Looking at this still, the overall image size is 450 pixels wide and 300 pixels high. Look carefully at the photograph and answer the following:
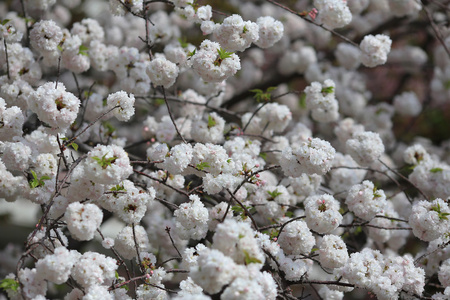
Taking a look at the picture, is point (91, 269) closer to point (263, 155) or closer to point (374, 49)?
point (263, 155)

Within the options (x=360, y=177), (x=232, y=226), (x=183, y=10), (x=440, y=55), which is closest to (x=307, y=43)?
(x=440, y=55)

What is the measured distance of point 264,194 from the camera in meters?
3.07

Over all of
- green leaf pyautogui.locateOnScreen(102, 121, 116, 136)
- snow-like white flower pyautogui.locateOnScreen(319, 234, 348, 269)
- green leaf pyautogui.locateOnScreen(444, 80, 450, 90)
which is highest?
snow-like white flower pyautogui.locateOnScreen(319, 234, 348, 269)

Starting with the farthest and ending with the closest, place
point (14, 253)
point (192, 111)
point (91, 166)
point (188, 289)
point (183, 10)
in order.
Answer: point (14, 253), point (192, 111), point (183, 10), point (188, 289), point (91, 166)

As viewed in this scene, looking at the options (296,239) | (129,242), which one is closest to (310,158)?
(296,239)

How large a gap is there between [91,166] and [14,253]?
322cm

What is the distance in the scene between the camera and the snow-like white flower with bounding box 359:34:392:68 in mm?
3234

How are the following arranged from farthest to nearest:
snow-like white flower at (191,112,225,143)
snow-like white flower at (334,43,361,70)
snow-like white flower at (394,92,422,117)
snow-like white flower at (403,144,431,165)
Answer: snow-like white flower at (394,92,422,117) → snow-like white flower at (334,43,361,70) → snow-like white flower at (403,144,431,165) → snow-like white flower at (191,112,225,143)

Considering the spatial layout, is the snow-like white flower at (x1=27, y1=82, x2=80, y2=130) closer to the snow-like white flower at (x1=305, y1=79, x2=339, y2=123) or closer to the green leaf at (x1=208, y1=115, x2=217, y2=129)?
the green leaf at (x1=208, y1=115, x2=217, y2=129)

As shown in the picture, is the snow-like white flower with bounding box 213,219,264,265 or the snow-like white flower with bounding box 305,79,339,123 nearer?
the snow-like white flower with bounding box 213,219,264,265

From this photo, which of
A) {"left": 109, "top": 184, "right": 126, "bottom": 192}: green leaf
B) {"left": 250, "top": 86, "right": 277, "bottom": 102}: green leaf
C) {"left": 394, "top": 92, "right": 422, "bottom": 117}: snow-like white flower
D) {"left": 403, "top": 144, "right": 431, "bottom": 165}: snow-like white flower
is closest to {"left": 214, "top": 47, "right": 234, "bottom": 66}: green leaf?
{"left": 250, "top": 86, "right": 277, "bottom": 102}: green leaf

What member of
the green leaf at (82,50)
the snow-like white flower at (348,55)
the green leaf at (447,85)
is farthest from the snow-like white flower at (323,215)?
the green leaf at (447,85)

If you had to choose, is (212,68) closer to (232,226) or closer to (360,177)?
(232,226)

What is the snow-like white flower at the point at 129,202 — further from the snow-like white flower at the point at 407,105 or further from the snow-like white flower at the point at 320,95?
the snow-like white flower at the point at 407,105
